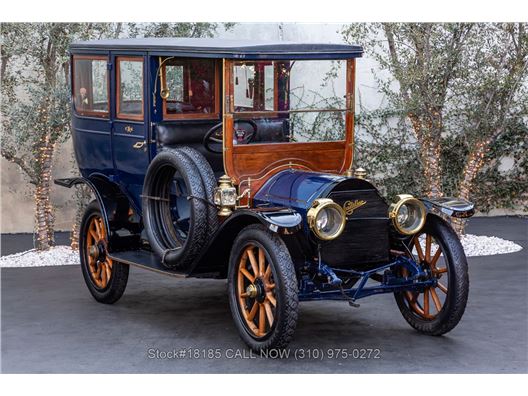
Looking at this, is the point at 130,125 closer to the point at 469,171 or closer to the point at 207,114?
the point at 207,114

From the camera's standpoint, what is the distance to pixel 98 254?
8555 millimetres

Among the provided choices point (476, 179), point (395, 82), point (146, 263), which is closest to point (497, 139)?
point (476, 179)

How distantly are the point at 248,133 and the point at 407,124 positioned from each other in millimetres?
4777

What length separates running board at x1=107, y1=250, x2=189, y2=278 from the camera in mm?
7512

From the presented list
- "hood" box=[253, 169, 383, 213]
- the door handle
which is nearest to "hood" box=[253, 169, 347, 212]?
"hood" box=[253, 169, 383, 213]

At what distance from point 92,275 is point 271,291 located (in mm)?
2636

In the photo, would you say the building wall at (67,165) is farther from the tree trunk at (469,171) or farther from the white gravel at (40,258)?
the tree trunk at (469,171)

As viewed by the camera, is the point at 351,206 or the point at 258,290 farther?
the point at 351,206

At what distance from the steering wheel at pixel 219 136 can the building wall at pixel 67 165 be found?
4.11m

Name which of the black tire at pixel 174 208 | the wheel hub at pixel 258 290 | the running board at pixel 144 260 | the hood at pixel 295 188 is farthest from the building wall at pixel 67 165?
A: the wheel hub at pixel 258 290

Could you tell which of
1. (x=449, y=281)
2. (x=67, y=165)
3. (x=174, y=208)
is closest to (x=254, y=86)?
(x=174, y=208)

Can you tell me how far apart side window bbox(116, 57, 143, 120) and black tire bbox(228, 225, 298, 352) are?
6.05 ft

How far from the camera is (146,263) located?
7.79 metres

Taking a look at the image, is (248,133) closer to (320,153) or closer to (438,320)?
(320,153)
